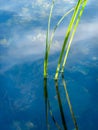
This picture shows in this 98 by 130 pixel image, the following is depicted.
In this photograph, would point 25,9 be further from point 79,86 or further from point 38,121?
point 38,121

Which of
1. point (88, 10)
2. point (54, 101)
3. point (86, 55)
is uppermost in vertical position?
point (88, 10)

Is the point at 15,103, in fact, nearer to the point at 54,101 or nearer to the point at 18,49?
the point at 54,101

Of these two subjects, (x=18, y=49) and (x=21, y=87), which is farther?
(x=18, y=49)

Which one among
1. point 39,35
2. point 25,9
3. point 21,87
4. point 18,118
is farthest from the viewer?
point 25,9

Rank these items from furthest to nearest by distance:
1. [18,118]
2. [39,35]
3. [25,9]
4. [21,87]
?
[25,9], [39,35], [21,87], [18,118]

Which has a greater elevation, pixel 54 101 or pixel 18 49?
pixel 18 49

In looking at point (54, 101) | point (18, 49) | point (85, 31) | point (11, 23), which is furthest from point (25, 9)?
point (54, 101)
